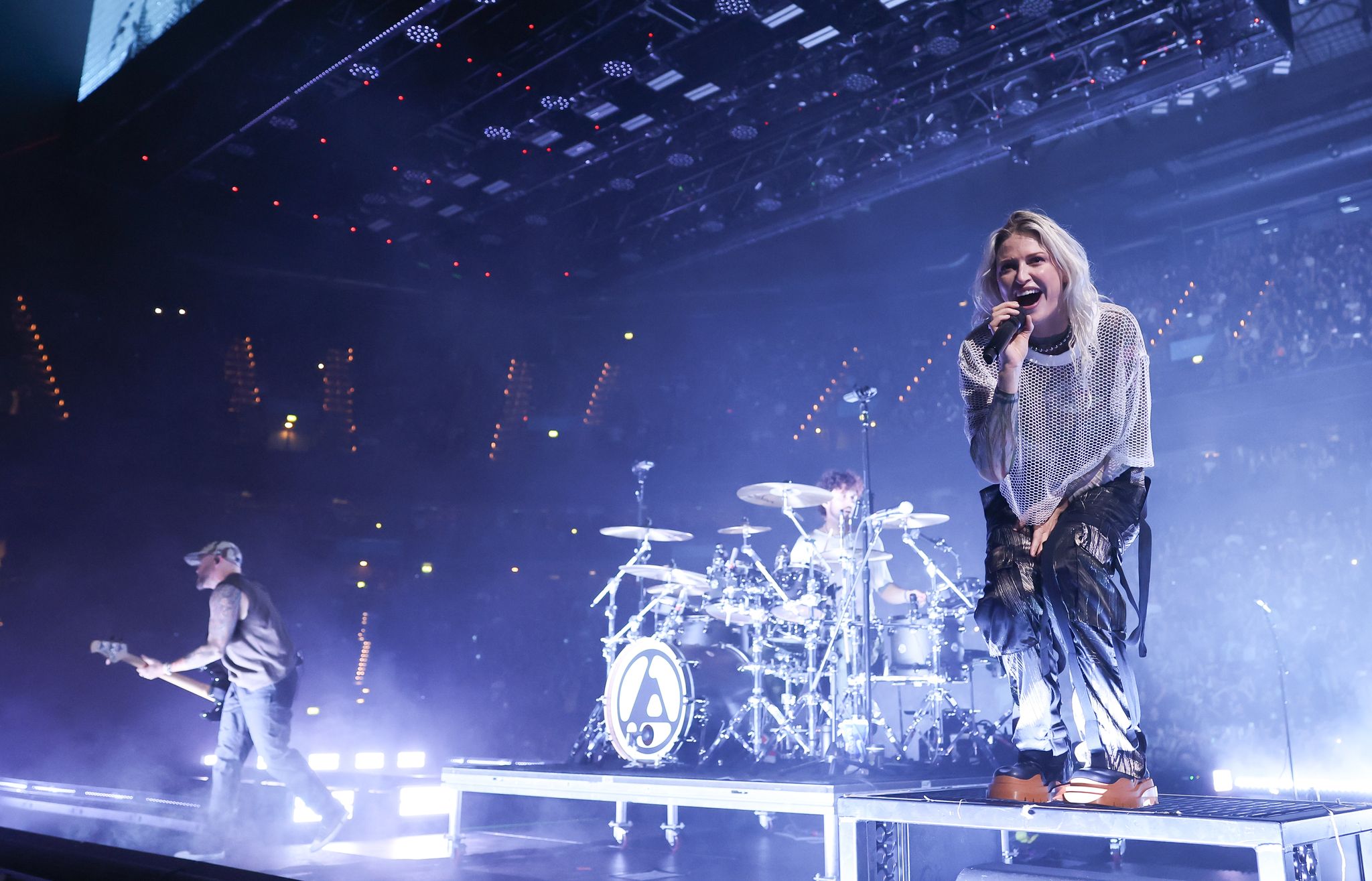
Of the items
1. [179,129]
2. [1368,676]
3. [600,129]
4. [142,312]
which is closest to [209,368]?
[142,312]

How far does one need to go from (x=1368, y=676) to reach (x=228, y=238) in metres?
10.7

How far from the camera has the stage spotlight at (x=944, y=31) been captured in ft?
21.1

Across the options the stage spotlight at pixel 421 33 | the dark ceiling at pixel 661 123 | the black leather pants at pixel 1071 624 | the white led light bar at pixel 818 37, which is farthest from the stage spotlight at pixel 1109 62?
the black leather pants at pixel 1071 624

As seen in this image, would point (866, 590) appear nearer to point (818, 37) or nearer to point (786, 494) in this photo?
point (786, 494)

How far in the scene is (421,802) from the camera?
21.5ft

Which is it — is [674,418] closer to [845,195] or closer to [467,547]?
[467,547]

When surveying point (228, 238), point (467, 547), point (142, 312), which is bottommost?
point (467, 547)

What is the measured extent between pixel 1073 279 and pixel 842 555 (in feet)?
12.0

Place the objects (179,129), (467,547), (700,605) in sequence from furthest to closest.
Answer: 1. (467,547)
2. (179,129)
3. (700,605)

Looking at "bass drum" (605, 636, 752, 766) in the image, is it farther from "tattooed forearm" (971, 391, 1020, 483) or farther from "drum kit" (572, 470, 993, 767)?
"tattooed forearm" (971, 391, 1020, 483)

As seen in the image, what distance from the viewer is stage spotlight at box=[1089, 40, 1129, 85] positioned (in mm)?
6434

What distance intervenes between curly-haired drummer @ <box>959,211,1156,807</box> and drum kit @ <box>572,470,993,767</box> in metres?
3.16

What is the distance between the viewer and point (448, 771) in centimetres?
509

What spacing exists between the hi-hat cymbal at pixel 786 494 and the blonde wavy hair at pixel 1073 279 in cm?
359
